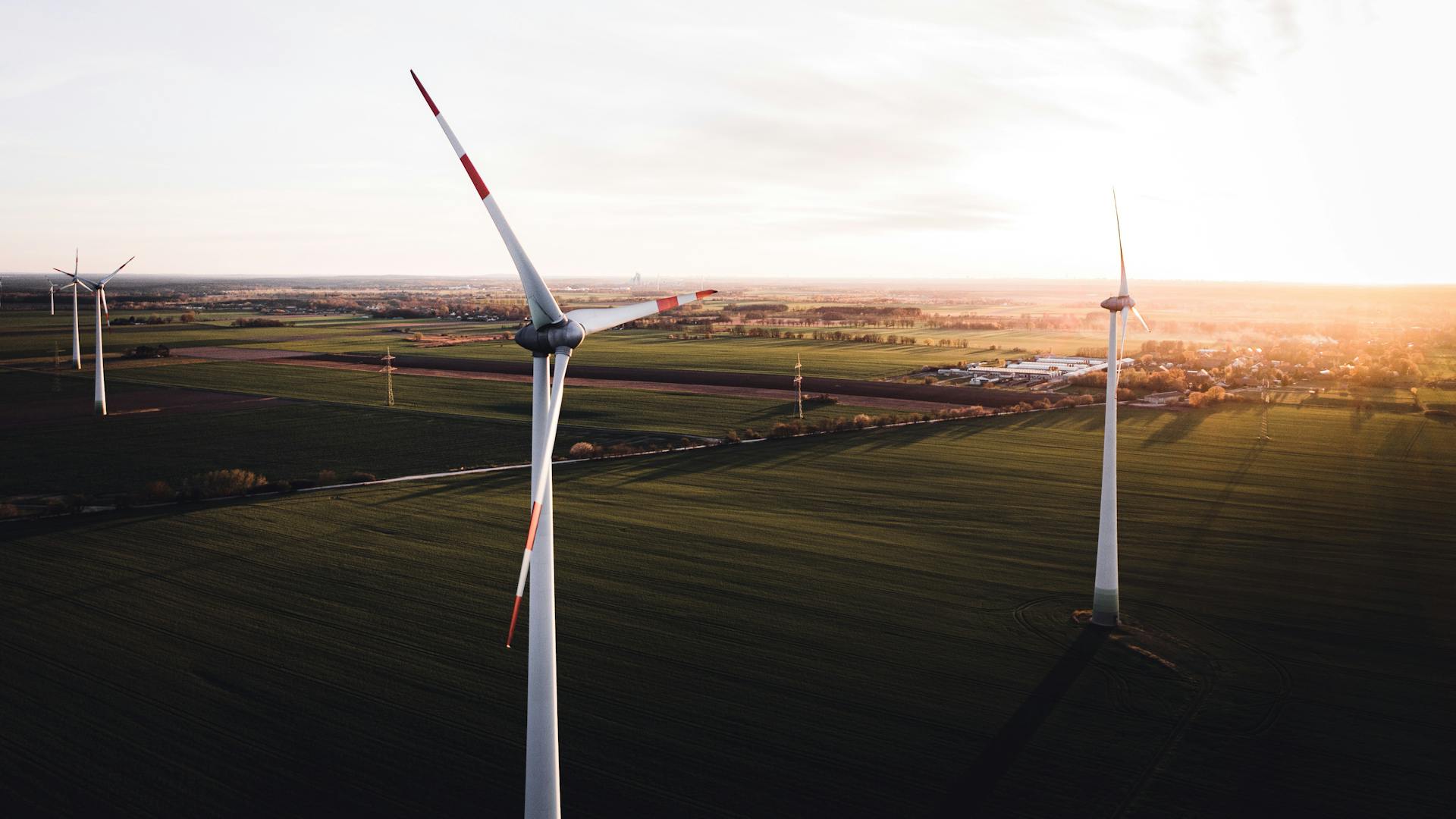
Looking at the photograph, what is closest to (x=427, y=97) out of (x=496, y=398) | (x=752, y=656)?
(x=752, y=656)

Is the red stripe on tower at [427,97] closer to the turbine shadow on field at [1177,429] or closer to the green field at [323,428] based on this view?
the green field at [323,428]

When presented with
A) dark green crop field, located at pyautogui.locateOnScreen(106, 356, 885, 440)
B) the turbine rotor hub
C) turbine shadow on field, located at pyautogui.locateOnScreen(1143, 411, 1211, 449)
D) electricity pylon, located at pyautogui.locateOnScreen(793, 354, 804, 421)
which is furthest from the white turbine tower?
electricity pylon, located at pyautogui.locateOnScreen(793, 354, 804, 421)

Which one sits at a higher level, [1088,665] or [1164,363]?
[1164,363]

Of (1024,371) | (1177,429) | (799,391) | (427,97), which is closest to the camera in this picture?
(427,97)

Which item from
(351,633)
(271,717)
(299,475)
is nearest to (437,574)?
(351,633)

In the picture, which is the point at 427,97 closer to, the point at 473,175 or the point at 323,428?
the point at 473,175

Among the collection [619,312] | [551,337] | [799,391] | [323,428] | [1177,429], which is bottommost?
[1177,429]

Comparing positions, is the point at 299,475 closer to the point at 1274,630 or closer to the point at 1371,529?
the point at 1274,630
